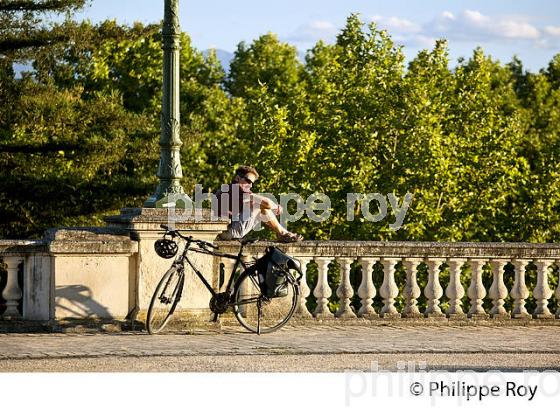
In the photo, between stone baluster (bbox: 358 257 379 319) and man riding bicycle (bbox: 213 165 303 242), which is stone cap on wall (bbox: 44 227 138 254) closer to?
man riding bicycle (bbox: 213 165 303 242)

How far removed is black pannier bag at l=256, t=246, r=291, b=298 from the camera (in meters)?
13.5

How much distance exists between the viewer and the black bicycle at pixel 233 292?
13.3 meters

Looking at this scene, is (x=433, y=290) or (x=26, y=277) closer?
(x=26, y=277)


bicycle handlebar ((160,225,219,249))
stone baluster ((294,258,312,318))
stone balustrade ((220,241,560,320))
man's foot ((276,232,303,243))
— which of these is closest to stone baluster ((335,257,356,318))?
stone balustrade ((220,241,560,320))

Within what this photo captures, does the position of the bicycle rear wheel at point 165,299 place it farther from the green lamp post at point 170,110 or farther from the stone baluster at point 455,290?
the stone baluster at point 455,290

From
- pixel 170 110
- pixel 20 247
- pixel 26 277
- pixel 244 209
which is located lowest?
pixel 26 277

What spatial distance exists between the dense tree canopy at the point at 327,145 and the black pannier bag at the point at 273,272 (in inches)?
832

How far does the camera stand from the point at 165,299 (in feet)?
43.3

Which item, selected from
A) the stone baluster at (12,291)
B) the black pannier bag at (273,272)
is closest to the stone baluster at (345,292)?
the black pannier bag at (273,272)

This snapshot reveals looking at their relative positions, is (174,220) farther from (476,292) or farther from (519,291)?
(519,291)

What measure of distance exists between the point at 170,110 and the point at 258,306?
2449 millimetres

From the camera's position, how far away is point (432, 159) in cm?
4841

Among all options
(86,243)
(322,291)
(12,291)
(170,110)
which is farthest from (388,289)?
(12,291)

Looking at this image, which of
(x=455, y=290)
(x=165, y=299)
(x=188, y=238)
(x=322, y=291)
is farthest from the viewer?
(x=455, y=290)
